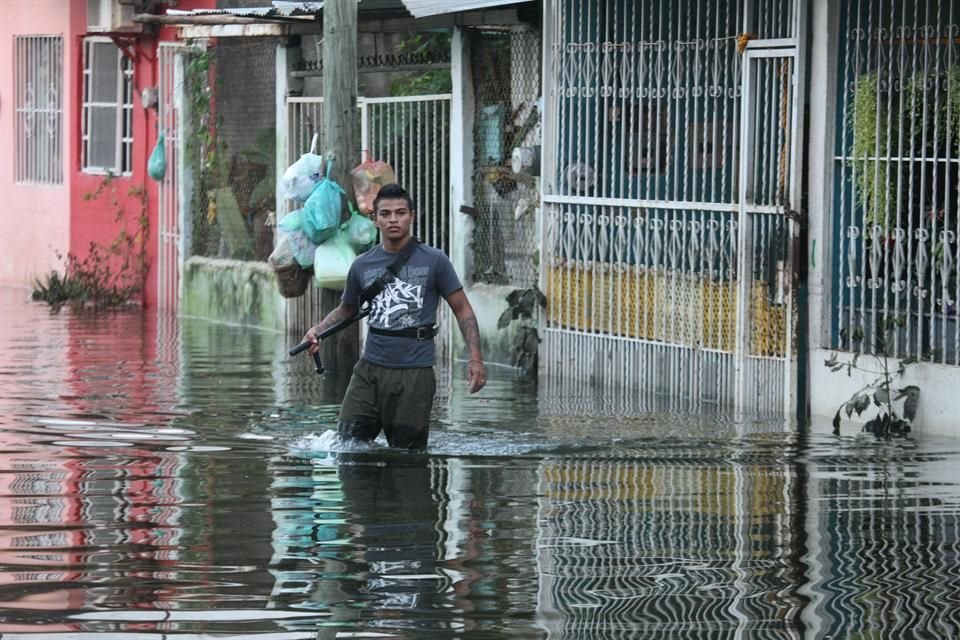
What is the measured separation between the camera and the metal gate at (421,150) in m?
16.9

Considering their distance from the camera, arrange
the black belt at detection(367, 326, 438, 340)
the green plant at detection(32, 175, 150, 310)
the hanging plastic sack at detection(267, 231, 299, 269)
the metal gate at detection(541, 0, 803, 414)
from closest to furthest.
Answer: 1. the black belt at detection(367, 326, 438, 340)
2. the metal gate at detection(541, 0, 803, 414)
3. the hanging plastic sack at detection(267, 231, 299, 269)
4. the green plant at detection(32, 175, 150, 310)

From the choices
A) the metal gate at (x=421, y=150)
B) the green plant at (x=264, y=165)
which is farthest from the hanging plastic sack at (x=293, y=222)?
the green plant at (x=264, y=165)

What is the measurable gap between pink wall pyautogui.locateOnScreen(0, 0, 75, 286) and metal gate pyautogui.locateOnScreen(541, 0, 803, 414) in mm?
10831

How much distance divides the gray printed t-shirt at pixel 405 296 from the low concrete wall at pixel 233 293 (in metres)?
8.89

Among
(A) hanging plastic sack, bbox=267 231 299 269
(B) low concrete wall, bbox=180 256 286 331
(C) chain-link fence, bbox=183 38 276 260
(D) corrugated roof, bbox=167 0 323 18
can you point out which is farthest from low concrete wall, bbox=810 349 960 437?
(C) chain-link fence, bbox=183 38 276 260

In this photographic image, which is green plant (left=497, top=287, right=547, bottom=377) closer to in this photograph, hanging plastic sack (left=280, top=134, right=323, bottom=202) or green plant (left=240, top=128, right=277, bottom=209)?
hanging plastic sack (left=280, top=134, right=323, bottom=202)

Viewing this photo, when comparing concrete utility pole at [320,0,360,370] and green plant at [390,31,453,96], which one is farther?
green plant at [390,31,453,96]

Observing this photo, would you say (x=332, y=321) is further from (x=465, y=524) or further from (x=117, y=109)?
(x=117, y=109)

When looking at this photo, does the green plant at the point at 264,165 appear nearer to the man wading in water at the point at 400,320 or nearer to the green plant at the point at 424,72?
the green plant at the point at 424,72

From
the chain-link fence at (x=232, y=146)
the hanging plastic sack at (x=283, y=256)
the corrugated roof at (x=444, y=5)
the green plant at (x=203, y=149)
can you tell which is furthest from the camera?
the green plant at (x=203, y=149)

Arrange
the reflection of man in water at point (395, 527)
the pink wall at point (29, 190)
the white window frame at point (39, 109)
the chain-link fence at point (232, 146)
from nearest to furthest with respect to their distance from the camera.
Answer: the reflection of man in water at point (395, 527)
the chain-link fence at point (232, 146)
the pink wall at point (29, 190)
the white window frame at point (39, 109)

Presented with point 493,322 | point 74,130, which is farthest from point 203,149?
point 493,322

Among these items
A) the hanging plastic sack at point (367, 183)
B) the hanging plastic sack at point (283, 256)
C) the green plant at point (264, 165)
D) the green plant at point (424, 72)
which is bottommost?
the hanging plastic sack at point (283, 256)

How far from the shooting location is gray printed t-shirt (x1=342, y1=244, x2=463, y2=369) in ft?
33.9
